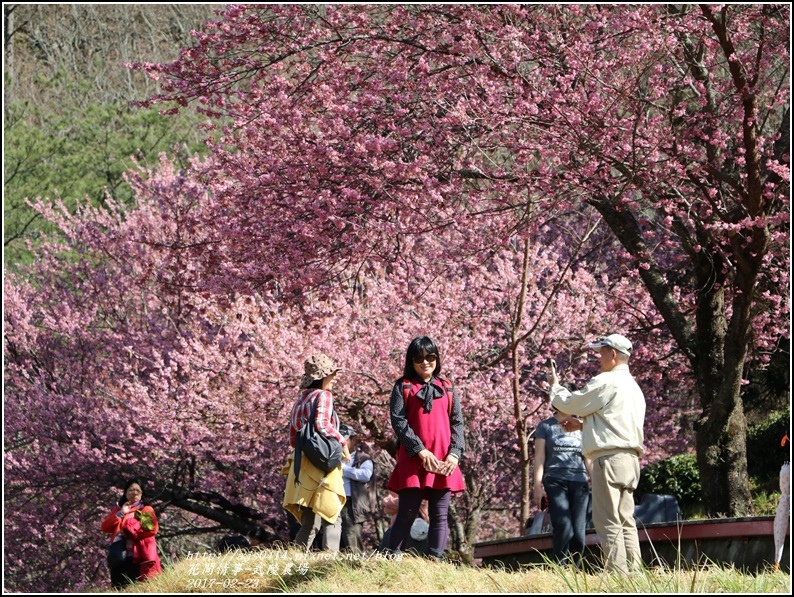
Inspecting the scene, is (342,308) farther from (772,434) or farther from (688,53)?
(688,53)

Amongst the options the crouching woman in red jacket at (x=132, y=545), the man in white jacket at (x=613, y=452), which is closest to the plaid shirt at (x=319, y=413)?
the man in white jacket at (x=613, y=452)

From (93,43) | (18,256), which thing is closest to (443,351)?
(18,256)

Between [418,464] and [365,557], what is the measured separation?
2.05 feet

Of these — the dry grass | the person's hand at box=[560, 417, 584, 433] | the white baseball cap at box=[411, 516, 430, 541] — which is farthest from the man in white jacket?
the white baseball cap at box=[411, 516, 430, 541]

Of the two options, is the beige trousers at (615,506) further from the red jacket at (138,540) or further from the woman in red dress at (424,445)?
the red jacket at (138,540)

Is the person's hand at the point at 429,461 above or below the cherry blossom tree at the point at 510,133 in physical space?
below

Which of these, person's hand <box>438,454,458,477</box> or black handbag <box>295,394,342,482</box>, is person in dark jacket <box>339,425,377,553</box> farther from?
person's hand <box>438,454,458,477</box>

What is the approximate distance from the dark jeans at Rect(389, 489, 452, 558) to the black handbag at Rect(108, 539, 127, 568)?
3.06m

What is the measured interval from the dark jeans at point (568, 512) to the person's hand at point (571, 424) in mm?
344

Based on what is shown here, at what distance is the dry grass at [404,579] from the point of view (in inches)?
218

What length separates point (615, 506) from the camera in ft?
21.5

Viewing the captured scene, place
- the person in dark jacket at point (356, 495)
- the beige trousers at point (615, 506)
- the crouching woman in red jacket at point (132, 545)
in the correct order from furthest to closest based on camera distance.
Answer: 1. the person in dark jacket at point (356, 495)
2. the crouching woman in red jacket at point (132, 545)
3. the beige trousers at point (615, 506)

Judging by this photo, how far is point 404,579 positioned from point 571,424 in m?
2.03

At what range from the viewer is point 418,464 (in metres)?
6.89
